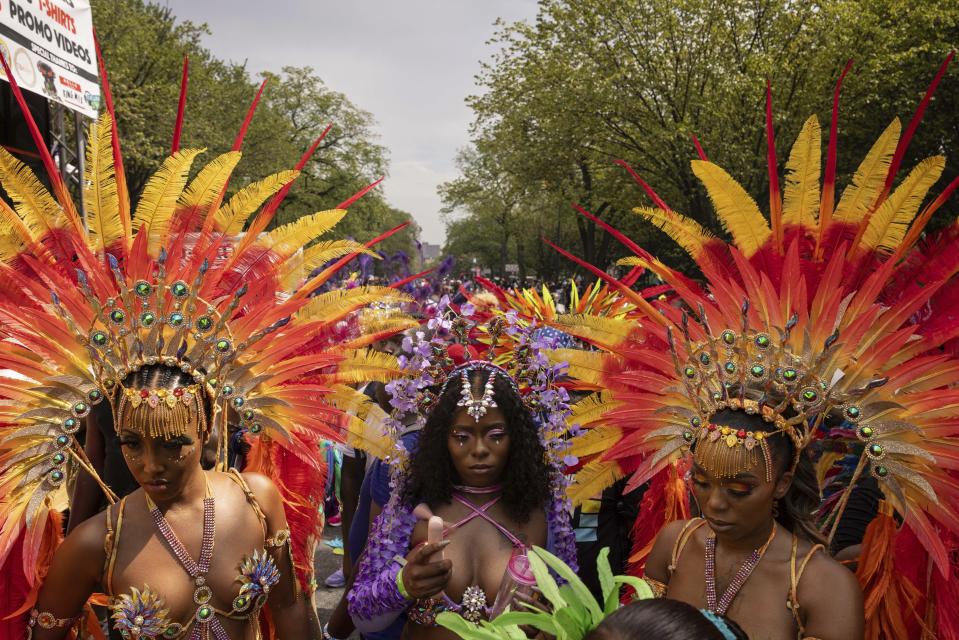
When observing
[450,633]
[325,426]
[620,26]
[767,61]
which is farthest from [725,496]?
[620,26]

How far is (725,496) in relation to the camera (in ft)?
7.02

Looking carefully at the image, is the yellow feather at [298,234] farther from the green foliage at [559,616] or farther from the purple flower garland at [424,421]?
the green foliage at [559,616]

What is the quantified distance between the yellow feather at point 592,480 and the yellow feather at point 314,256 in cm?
121

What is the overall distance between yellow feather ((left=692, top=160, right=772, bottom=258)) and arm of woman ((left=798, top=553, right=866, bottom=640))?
110 centimetres

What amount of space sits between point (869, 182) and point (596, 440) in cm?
132

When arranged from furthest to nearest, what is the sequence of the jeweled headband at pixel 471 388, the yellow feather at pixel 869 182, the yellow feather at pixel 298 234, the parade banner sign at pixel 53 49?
the parade banner sign at pixel 53 49 → the yellow feather at pixel 298 234 → the jeweled headband at pixel 471 388 → the yellow feather at pixel 869 182

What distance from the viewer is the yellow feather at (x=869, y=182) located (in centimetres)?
255

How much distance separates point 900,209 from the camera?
247cm

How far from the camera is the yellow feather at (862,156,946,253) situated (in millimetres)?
2451

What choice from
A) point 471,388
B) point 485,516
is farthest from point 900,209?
point 485,516

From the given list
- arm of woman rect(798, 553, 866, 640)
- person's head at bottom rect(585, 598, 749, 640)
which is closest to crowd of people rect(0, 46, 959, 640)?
arm of woman rect(798, 553, 866, 640)

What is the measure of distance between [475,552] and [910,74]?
57.8 ft

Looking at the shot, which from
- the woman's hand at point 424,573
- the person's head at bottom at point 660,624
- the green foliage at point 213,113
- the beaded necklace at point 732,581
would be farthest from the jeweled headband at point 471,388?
the green foliage at point 213,113

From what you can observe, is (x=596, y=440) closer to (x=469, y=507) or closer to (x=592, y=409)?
(x=592, y=409)
